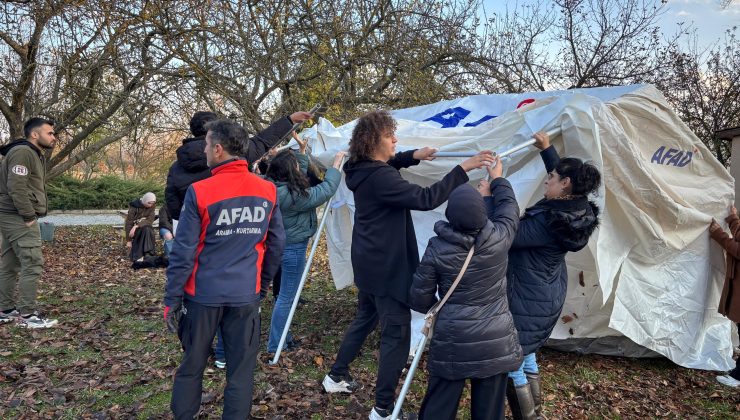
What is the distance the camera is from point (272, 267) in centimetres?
312

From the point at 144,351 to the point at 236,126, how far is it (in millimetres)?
2841

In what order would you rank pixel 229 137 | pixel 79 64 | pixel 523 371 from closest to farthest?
pixel 229 137, pixel 523 371, pixel 79 64

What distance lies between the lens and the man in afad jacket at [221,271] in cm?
280

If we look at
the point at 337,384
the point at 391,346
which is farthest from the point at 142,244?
the point at 391,346

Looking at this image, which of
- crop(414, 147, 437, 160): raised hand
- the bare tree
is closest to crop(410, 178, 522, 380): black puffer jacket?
crop(414, 147, 437, 160): raised hand

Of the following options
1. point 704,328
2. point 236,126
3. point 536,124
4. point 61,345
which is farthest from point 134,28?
point 704,328

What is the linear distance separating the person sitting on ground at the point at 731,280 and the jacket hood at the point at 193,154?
410cm

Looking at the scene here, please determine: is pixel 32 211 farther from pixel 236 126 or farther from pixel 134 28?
pixel 134 28

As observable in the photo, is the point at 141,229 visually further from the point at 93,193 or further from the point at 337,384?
the point at 93,193

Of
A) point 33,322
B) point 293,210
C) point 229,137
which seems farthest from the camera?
point 33,322

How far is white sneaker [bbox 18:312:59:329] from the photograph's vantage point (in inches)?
208

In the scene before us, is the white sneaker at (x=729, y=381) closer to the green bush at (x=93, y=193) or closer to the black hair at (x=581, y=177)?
the black hair at (x=581, y=177)

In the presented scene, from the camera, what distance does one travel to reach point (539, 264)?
3098 millimetres

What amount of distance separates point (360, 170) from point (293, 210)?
Result: 129 centimetres
